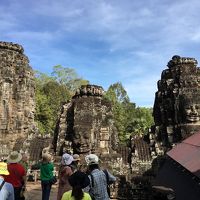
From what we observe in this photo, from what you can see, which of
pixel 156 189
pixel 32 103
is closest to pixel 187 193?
pixel 156 189

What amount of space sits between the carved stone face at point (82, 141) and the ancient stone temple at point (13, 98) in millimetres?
3705

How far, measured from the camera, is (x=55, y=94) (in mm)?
36875

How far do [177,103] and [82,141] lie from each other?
18.7 ft

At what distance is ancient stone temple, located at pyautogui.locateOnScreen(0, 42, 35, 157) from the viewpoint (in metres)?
16.7

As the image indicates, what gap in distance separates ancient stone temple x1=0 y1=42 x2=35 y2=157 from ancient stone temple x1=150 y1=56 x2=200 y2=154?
7.06 meters

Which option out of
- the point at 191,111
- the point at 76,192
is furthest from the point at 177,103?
the point at 76,192

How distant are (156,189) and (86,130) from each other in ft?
35.5

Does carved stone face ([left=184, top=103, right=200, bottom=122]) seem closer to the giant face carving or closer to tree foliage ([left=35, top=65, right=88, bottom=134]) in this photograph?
the giant face carving

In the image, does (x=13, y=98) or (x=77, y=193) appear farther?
(x=13, y=98)

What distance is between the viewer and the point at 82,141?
535 inches

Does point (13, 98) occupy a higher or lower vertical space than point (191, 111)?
higher

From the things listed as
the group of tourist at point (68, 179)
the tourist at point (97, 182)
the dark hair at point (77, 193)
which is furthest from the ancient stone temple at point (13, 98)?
the dark hair at point (77, 193)

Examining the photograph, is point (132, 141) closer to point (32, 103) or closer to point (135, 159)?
point (135, 159)

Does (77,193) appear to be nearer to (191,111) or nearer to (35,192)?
(35,192)
